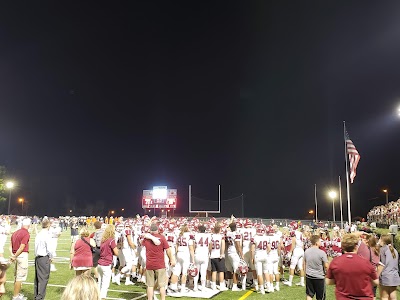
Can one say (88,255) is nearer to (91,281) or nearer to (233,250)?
(233,250)

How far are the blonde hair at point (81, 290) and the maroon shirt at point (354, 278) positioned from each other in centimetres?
343

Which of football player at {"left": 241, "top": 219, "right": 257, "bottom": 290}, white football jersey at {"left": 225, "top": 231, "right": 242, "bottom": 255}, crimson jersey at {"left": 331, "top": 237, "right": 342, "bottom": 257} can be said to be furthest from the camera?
crimson jersey at {"left": 331, "top": 237, "right": 342, "bottom": 257}

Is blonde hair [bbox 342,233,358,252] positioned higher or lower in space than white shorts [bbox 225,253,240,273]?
higher

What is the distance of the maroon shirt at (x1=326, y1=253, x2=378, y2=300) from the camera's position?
4.84 m

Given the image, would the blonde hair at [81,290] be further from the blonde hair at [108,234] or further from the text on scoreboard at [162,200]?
the text on scoreboard at [162,200]

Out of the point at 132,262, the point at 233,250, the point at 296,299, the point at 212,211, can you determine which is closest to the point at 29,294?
the point at 132,262

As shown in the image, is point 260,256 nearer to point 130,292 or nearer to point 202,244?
point 202,244

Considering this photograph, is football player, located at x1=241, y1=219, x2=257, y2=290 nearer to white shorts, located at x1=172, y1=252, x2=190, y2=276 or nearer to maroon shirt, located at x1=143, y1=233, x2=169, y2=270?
white shorts, located at x1=172, y1=252, x2=190, y2=276

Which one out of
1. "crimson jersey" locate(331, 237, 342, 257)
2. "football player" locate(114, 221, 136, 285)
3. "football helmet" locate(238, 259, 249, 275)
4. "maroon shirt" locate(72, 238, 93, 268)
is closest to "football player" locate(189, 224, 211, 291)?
"football helmet" locate(238, 259, 249, 275)

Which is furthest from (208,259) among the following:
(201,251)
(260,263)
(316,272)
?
(316,272)

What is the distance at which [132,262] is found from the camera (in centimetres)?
1295

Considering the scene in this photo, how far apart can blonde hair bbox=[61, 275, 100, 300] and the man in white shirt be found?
6556mm

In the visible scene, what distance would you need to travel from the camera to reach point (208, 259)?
11.9 metres

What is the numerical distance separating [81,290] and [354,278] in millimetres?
3626
